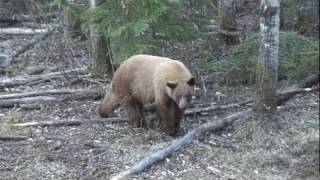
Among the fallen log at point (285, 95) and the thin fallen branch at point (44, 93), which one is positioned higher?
the fallen log at point (285, 95)

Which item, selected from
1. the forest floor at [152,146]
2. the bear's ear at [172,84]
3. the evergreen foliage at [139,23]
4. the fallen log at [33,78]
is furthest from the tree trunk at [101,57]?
the bear's ear at [172,84]

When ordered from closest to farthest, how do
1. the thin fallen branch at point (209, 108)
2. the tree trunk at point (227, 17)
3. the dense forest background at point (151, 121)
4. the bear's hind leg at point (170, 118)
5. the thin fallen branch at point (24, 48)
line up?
the dense forest background at point (151, 121) → the bear's hind leg at point (170, 118) → the thin fallen branch at point (209, 108) → the tree trunk at point (227, 17) → the thin fallen branch at point (24, 48)

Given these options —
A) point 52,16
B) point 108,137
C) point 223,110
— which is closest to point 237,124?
point 223,110

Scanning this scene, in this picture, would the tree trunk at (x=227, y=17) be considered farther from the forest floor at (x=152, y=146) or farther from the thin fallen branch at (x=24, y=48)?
the thin fallen branch at (x=24, y=48)

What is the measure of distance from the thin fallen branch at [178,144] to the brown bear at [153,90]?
1.24 ft

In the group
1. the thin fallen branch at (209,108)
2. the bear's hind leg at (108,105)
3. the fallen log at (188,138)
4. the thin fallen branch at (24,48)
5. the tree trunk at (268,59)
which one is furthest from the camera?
the thin fallen branch at (24,48)

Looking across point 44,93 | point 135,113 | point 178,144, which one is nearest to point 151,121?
point 135,113

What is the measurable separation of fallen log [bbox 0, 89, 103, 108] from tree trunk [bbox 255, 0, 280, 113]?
134 inches

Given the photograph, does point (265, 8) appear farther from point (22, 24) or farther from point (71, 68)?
point (22, 24)

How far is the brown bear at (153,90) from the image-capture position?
657cm

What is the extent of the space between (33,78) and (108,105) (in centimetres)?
291

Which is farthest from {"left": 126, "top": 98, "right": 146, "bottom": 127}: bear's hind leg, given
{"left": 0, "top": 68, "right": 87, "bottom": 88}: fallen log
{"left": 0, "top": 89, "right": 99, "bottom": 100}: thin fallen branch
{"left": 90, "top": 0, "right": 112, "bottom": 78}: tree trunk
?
{"left": 0, "top": 68, "right": 87, "bottom": 88}: fallen log

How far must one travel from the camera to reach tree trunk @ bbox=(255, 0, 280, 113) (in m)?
5.34

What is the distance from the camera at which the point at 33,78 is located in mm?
9914
